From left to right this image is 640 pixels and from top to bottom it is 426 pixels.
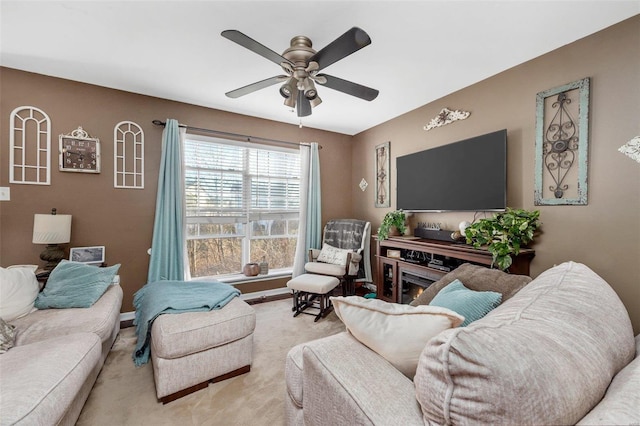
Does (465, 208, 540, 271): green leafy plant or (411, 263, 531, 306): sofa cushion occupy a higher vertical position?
(465, 208, 540, 271): green leafy plant

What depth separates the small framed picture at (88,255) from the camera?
275 cm

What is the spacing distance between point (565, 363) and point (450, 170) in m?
2.62

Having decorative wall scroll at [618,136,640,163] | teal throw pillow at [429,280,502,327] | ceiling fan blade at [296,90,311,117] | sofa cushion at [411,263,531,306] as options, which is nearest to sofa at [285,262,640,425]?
teal throw pillow at [429,280,502,327]

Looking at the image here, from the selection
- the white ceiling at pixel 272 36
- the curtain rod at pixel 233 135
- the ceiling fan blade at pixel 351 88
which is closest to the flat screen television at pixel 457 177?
the white ceiling at pixel 272 36

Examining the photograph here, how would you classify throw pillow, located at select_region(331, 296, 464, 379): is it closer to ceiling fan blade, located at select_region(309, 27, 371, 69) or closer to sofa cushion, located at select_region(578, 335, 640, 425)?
sofa cushion, located at select_region(578, 335, 640, 425)

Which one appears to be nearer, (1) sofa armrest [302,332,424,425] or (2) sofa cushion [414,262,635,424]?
(2) sofa cushion [414,262,635,424]

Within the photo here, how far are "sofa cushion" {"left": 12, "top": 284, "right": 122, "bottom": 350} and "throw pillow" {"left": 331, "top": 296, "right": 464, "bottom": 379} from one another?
181 centimetres

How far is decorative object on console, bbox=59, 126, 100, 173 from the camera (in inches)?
108

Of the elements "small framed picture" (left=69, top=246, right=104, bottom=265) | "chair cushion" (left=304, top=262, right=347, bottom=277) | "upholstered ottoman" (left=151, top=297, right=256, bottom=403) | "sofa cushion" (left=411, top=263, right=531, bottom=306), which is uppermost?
"sofa cushion" (left=411, top=263, right=531, bottom=306)

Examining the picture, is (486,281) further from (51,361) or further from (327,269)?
(51,361)

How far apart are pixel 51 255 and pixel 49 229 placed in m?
0.30

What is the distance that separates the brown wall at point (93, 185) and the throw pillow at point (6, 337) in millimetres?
1502

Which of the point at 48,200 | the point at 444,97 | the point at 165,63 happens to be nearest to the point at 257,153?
the point at 165,63

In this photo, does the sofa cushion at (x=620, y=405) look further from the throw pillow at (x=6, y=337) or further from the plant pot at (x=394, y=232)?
the plant pot at (x=394, y=232)
